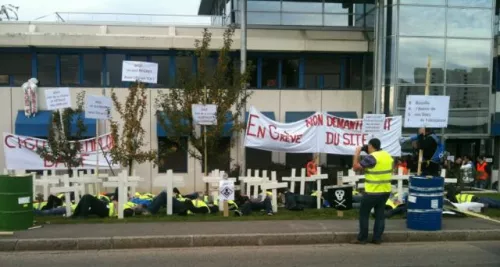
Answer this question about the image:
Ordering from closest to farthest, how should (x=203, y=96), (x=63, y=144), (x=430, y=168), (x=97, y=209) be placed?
(x=97, y=209) → (x=430, y=168) → (x=203, y=96) → (x=63, y=144)

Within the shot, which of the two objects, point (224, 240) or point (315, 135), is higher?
point (315, 135)

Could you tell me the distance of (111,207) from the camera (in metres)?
10.4

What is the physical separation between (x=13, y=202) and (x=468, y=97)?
1550cm

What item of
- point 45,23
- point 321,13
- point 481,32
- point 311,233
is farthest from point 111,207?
point 481,32

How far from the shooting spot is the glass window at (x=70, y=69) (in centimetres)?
1784

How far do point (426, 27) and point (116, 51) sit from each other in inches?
455

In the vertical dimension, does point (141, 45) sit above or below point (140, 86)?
above

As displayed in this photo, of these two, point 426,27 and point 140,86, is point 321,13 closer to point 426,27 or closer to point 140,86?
point 426,27

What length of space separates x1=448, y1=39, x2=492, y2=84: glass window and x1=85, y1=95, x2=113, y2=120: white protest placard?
12294 mm

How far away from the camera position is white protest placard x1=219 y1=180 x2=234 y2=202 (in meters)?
10.2

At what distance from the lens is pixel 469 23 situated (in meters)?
17.5

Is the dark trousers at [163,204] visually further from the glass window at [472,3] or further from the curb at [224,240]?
the glass window at [472,3]

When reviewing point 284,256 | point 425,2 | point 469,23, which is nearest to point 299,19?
point 425,2

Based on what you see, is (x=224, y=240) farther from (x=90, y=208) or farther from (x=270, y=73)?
(x=270, y=73)
